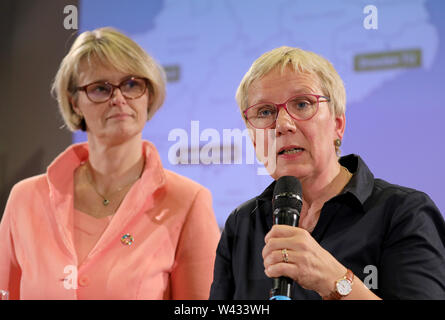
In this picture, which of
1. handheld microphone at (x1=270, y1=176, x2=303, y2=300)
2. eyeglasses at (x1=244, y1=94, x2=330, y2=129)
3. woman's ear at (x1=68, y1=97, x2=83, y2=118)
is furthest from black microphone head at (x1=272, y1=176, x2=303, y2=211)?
woman's ear at (x1=68, y1=97, x2=83, y2=118)

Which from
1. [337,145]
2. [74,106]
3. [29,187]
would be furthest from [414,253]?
[29,187]

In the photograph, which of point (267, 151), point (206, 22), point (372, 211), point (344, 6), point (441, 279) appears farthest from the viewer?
point (206, 22)

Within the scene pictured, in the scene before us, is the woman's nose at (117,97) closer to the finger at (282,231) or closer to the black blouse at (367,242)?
the black blouse at (367,242)

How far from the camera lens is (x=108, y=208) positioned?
7.27 feet

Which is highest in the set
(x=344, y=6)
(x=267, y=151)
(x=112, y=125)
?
(x=344, y=6)

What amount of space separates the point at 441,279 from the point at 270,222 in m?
0.58

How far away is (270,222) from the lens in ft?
6.07

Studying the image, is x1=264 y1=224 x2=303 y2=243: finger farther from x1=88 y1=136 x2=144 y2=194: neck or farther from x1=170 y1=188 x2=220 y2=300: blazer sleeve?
x1=88 y1=136 x2=144 y2=194: neck

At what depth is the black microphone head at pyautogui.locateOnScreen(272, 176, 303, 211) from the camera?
4.64ft

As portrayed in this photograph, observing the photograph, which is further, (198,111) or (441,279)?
(198,111)

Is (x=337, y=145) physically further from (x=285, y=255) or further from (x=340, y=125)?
(x=285, y=255)

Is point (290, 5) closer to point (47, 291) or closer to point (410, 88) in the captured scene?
point (410, 88)

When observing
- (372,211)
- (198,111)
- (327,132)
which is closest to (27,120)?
(198,111)

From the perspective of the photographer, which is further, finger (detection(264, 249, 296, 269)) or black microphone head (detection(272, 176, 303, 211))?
black microphone head (detection(272, 176, 303, 211))
